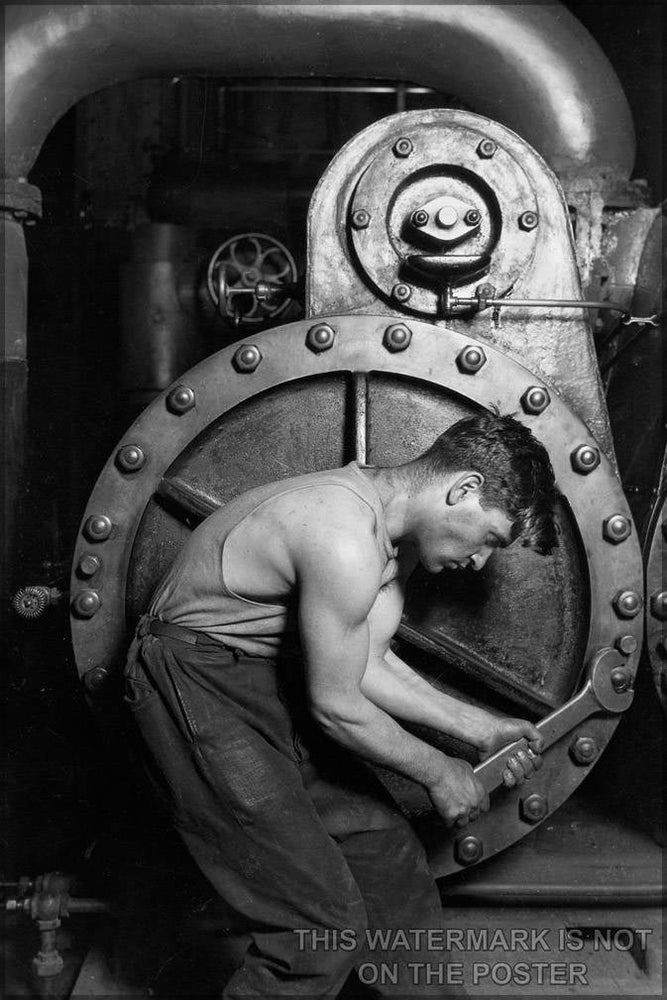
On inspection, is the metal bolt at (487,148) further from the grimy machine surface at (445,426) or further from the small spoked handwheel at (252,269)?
the small spoked handwheel at (252,269)

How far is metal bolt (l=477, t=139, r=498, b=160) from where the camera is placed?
1.81 m

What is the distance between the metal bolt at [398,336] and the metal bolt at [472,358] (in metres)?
0.10

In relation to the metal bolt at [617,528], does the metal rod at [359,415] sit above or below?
above

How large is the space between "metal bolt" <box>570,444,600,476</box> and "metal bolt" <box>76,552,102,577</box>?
87 centimetres

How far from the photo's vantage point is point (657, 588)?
70.3 inches

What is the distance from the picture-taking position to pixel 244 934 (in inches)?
62.7

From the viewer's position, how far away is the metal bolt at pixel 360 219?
1.82 meters

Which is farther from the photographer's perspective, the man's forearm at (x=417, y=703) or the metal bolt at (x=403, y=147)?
the metal bolt at (x=403, y=147)

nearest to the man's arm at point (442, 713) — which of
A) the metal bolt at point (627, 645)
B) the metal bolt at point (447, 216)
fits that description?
the metal bolt at point (627, 645)

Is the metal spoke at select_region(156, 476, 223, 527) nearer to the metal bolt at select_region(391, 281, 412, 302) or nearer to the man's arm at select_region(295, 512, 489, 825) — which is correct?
the man's arm at select_region(295, 512, 489, 825)

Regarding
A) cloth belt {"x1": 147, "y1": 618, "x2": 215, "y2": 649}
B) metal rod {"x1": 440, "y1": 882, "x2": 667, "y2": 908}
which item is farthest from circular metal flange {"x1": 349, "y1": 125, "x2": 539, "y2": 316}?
metal rod {"x1": 440, "y1": 882, "x2": 667, "y2": 908}

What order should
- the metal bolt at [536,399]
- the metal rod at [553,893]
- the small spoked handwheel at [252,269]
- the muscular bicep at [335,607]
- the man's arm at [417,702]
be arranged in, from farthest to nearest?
the small spoked handwheel at [252,269]
the metal rod at [553,893]
the metal bolt at [536,399]
the man's arm at [417,702]
the muscular bicep at [335,607]

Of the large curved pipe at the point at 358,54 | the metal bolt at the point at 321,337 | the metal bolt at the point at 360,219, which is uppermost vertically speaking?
the large curved pipe at the point at 358,54

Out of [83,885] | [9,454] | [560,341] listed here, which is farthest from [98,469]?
[560,341]
